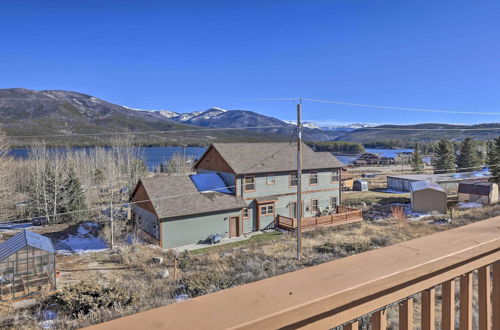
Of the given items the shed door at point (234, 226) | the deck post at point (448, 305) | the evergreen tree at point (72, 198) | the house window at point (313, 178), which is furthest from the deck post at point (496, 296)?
the evergreen tree at point (72, 198)

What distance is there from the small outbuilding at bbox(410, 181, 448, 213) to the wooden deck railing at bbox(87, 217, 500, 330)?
3365 cm

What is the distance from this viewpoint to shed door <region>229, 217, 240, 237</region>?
71.7 ft

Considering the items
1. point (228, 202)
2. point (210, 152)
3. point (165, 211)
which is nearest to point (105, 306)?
point (165, 211)

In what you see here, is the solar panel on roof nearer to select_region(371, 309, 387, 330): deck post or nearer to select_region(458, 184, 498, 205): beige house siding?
select_region(371, 309, 387, 330): deck post

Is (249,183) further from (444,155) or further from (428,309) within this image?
(444,155)

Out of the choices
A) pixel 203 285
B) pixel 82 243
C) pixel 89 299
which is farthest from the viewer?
pixel 82 243

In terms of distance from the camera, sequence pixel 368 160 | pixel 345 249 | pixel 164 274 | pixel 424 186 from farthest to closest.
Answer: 1. pixel 368 160
2. pixel 424 186
3. pixel 345 249
4. pixel 164 274

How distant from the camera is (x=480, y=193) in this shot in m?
32.9

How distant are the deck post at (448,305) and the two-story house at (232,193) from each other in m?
18.7

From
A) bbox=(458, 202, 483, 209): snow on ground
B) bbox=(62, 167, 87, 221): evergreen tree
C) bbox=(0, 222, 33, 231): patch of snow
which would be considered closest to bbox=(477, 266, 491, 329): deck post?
bbox=(62, 167, 87, 221): evergreen tree

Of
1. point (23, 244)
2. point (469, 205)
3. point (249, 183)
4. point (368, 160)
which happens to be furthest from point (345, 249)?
point (368, 160)

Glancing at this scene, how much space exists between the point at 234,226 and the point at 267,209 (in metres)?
3.16

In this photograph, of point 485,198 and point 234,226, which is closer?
point 234,226

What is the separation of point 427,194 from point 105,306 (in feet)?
105
